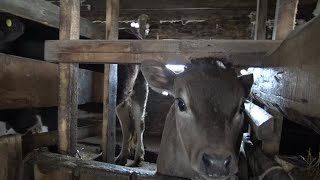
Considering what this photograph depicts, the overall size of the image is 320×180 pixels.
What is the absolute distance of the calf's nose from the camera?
1.63m

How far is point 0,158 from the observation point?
2.14m

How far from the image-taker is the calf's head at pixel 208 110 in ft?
5.50

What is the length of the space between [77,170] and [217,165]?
1.12 meters

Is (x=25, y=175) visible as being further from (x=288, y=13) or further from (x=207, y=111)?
(x=288, y=13)

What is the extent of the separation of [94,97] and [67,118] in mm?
2348

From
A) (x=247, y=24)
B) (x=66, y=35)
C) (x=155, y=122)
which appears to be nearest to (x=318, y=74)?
(x=66, y=35)

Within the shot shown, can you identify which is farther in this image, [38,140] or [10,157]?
[38,140]

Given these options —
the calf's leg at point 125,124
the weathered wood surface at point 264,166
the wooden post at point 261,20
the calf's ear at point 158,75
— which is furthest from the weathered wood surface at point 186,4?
the weathered wood surface at point 264,166

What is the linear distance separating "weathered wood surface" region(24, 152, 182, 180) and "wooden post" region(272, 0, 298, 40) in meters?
1.42

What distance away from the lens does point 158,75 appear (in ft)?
7.43

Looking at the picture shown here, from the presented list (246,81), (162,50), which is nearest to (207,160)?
(246,81)

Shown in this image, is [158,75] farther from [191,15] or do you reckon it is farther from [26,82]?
[191,15]

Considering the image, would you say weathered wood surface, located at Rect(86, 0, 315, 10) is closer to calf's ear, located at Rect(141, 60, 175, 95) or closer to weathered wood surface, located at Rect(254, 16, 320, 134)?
calf's ear, located at Rect(141, 60, 175, 95)

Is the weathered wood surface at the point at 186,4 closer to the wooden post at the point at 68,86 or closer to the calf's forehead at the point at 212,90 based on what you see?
the wooden post at the point at 68,86
